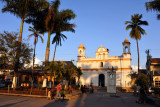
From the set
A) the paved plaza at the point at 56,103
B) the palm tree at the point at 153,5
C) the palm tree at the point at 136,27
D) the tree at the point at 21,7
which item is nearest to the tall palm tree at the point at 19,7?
the tree at the point at 21,7

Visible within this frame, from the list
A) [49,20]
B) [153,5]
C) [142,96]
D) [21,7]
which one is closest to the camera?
[142,96]

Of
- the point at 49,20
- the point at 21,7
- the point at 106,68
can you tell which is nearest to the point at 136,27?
the point at 106,68

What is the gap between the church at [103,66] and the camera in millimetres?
37344

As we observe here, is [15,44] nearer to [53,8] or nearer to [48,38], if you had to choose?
[48,38]

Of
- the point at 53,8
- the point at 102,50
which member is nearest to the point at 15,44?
the point at 53,8

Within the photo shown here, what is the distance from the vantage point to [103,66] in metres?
39.4

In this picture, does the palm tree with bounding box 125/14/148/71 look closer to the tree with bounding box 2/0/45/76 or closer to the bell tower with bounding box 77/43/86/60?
the bell tower with bounding box 77/43/86/60

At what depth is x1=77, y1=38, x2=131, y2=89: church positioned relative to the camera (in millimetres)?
37344

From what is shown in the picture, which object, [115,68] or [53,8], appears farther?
[115,68]

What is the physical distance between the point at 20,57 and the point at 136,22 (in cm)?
2433

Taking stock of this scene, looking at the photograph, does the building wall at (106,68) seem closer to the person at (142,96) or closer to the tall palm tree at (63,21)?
the tall palm tree at (63,21)

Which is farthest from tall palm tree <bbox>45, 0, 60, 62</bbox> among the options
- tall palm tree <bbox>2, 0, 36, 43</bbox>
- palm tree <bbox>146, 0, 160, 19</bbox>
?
palm tree <bbox>146, 0, 160, 19</bbox>

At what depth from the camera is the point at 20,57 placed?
60.3 feet

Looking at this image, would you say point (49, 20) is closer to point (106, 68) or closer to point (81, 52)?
point (81, 52)
